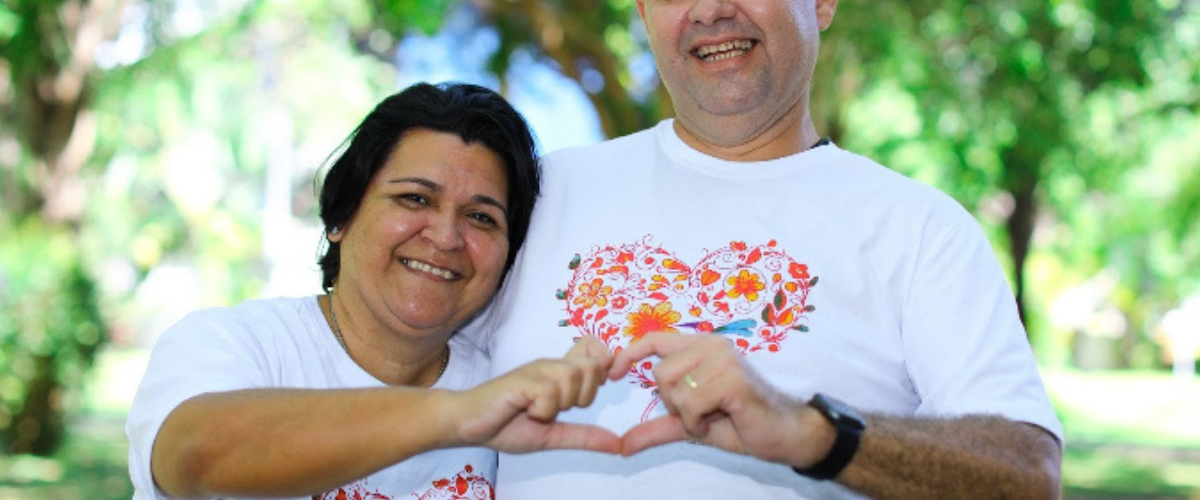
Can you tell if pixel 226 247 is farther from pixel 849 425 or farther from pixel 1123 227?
pixel 849 425

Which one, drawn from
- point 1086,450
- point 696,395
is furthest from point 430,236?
point 1086,450

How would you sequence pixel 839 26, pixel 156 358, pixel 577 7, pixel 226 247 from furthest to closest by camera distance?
1. pixel 226 247
2. pixel 577 7
3. pixel 839 26
4. pixel 156 358

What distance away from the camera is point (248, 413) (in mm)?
2682

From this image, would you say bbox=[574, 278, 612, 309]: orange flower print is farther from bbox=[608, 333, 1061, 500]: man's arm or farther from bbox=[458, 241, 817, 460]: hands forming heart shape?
bbox=[608, 333, 1061, 500]: man's arm

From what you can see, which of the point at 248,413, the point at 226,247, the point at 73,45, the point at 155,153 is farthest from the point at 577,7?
the point at 226,247

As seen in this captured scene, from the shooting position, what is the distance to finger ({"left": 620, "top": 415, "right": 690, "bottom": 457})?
2.63 m

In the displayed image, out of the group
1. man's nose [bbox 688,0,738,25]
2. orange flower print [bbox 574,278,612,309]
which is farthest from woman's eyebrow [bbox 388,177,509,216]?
man's nose [bbox 688,0,738,25]

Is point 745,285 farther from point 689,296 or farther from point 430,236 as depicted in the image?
point 430,236

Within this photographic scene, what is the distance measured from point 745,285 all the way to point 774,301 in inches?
2.7

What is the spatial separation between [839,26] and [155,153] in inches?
965

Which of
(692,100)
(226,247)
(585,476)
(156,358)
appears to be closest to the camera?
(156,358)

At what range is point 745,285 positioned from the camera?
3266 millimetres

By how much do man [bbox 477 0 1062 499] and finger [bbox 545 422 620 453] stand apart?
32mm

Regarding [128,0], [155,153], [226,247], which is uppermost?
[128,0]
